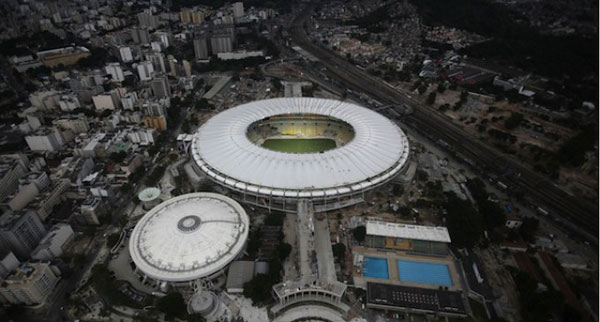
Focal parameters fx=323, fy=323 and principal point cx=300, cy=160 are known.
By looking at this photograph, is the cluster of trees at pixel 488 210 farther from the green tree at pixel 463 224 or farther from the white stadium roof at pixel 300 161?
the white stadium roof at pixel 300 161

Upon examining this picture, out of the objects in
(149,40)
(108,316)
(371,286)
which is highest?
(149,40)

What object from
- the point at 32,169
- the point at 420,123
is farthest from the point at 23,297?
the point at 420,123

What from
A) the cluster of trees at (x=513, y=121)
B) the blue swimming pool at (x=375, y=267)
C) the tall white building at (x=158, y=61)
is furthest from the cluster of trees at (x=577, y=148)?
the tall white building at (x=158, y=61)

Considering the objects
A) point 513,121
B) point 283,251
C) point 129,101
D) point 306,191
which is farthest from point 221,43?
point 283,251

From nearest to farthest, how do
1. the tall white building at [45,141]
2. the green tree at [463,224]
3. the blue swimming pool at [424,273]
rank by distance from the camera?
the blue swimming pool at [424,273] → the green tree at [463,224] → the tall white building at [45,141]

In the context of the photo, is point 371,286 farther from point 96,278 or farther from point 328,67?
point 328,67

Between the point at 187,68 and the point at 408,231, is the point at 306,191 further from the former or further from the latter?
the point at 187,68
